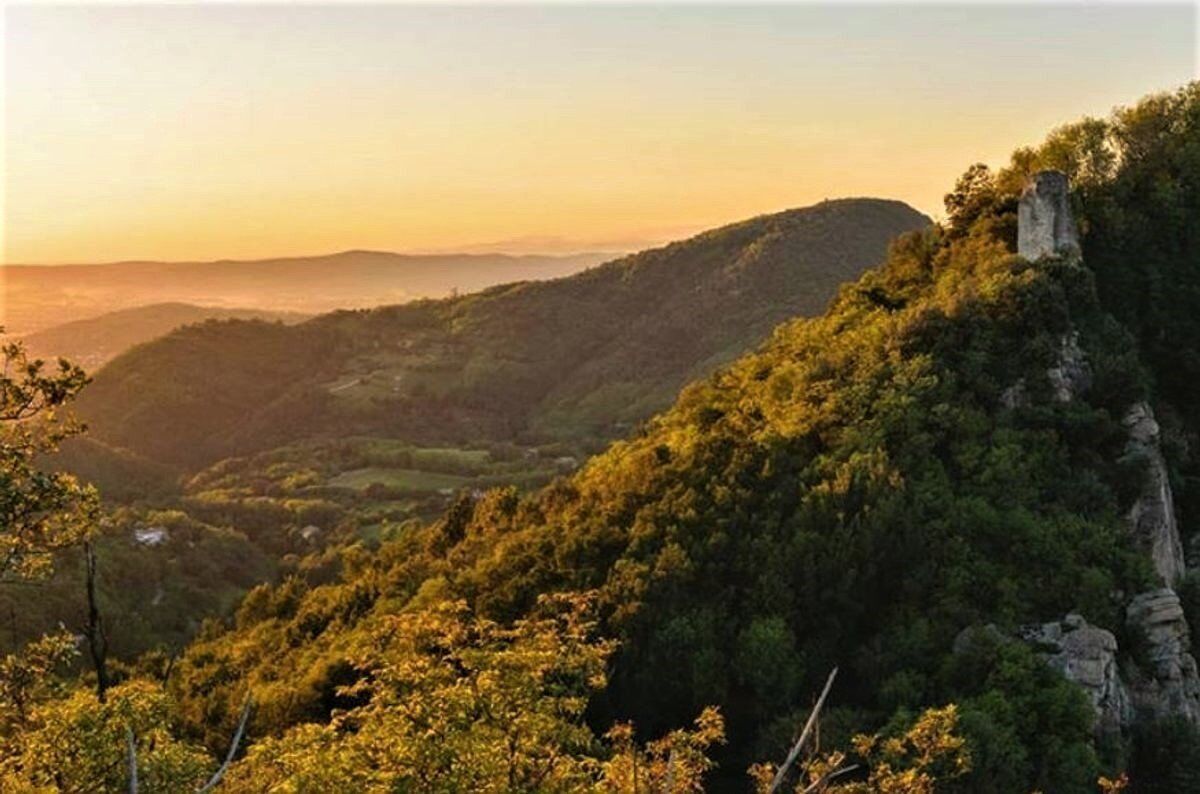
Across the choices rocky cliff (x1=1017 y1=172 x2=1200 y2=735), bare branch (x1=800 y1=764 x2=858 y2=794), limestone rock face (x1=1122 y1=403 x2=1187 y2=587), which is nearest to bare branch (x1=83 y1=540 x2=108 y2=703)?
bare branch (x1=800 y1=764 x2=858 y2=794)

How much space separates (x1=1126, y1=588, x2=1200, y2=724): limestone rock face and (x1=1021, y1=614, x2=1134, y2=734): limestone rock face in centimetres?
77

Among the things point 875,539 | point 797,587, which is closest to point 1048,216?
point 875,539

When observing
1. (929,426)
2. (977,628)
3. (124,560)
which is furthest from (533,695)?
(124,560)

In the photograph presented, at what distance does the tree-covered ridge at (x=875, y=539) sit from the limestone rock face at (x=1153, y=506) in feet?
2.27

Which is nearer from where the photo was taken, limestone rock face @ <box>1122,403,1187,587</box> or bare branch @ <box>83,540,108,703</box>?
bare branch @ <box>83,540,108,703</box>

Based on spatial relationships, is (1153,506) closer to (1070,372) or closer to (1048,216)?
(1070,372)

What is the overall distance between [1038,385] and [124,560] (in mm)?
84686

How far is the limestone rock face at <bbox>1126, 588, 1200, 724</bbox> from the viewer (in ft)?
101

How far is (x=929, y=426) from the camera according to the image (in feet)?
122

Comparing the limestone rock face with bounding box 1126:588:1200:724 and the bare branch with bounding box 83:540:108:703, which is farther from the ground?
the bare branch with bounding box 83:540:108:703

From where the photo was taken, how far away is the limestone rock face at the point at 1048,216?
4459 centimetres

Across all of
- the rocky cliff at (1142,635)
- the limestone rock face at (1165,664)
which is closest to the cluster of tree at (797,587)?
the rocky cliff at (1142,635)

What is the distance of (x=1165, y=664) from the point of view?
30969mm

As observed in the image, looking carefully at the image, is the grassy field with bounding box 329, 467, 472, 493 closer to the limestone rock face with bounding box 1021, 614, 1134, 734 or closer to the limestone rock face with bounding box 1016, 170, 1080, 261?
the limestone rock face with bounding box 1016, 170, 1080, 261
